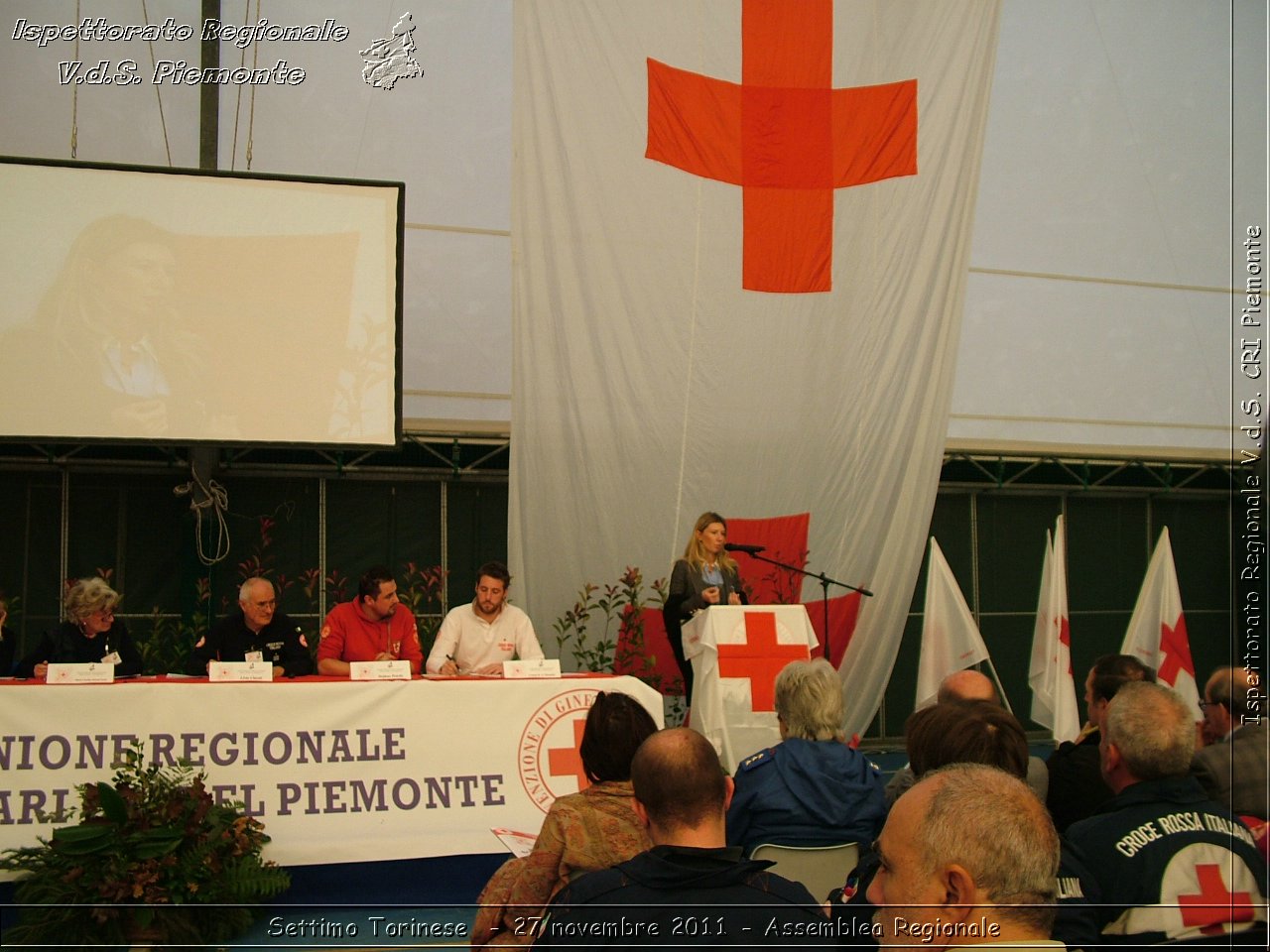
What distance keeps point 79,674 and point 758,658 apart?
8.42 feet

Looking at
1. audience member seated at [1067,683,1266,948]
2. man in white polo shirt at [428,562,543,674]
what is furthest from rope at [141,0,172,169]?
audience member seated at [1067,683,1266,948]

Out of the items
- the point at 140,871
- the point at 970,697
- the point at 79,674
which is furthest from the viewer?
the point at 79,674

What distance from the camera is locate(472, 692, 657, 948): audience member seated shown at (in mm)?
1961

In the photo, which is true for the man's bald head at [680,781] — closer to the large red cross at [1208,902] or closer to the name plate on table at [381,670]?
the large red cross at [1208,902]

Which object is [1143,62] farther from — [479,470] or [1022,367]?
[479,470]

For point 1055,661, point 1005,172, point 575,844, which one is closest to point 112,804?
point 575,844

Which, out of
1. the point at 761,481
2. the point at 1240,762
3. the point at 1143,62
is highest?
the point at 1143,62

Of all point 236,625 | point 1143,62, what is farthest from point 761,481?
point 1143,62

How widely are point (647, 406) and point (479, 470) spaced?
1.86 metres

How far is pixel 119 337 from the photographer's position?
5.21 metres

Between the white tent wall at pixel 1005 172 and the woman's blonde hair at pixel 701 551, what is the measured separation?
202 cm

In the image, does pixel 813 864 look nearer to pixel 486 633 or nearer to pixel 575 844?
pixel 575 844

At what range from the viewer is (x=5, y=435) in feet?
16.6

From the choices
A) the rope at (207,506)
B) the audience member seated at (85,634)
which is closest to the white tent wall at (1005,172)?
the rope at (207,506)
